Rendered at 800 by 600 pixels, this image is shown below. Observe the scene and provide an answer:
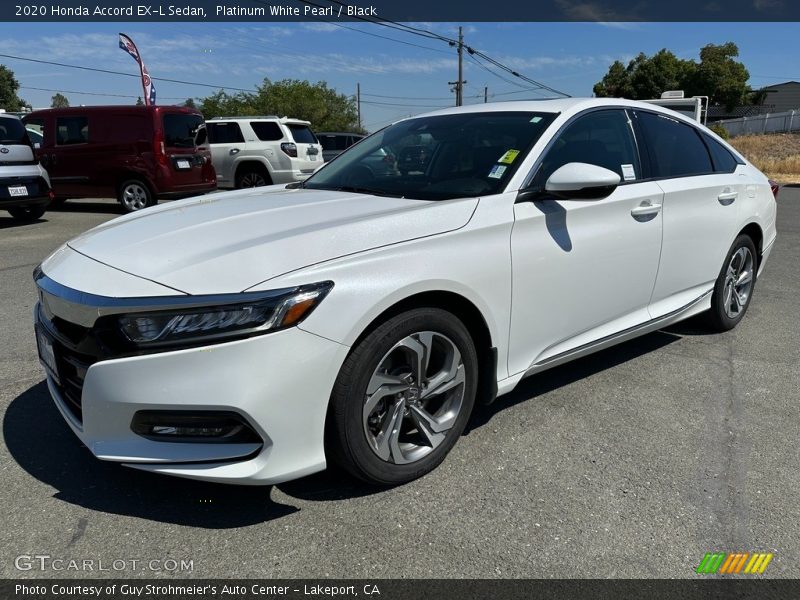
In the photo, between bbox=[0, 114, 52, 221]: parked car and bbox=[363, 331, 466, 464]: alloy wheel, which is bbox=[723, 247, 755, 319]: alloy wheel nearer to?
bbox=[363, 331, 466, 464]: alloy wheel

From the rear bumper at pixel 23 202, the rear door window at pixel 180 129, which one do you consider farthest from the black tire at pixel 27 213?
the rear door window at pixel 180 129

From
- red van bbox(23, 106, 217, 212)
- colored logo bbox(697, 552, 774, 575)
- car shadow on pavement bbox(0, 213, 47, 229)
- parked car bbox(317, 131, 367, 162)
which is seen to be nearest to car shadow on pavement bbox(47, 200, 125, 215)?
red van bbox(23, 106, 217, 212)

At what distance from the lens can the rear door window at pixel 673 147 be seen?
3873mm

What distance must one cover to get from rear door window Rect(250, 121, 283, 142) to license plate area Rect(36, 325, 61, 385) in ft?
38.3

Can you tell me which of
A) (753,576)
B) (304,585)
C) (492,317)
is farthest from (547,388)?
(304,585)

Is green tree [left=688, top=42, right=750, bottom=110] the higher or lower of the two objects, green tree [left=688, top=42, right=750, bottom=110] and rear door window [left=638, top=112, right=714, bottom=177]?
the higher

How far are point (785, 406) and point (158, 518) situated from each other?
127 inches

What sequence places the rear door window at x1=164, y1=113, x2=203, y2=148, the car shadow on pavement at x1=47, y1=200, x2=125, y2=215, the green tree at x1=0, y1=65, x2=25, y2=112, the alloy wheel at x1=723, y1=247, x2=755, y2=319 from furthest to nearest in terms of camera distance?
the green tree at x1=0, y1=65, x2=25, y2=112 → the car shadow on pavement at x1=47, y1=200, x2=125, y2=215 → the rear door window at x1=164, y1=113, x2=203, y2=148 → the alloy wheel at x1=723, y1=247, x2=755, y2=319

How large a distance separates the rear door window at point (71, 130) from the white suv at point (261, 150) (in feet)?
9.61

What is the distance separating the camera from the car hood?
2254 mm

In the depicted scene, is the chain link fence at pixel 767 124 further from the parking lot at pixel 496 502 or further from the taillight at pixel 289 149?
the parking lot at pixel 496 502

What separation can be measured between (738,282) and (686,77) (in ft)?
218

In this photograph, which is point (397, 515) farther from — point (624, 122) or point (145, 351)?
point (624, 122)

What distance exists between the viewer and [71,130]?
468 inches
